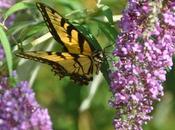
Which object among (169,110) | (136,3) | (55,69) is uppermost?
(136,3)

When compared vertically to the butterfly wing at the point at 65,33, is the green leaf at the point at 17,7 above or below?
above

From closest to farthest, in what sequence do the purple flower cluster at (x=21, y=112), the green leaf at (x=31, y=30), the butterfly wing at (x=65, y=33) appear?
the purple flower cluster at (x=21, y=112)
the butterfly wing at (x=65, y=33)
the green leaf at (x=31, y=30)

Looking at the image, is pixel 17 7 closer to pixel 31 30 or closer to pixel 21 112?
pixel 31 30

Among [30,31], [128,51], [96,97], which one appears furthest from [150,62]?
[96,97]

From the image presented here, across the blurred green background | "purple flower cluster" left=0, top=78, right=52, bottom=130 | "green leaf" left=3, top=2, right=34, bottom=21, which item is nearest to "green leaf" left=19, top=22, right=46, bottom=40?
"green leaf" left=3, top=2, right=34, bottom=21

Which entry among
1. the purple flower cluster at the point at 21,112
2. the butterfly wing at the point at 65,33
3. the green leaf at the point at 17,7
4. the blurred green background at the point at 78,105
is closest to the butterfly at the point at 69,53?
the butterfly wing at the point at 65,33

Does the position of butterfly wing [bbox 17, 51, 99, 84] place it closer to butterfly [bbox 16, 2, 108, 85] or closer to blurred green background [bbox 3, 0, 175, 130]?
butterfly [bbox 16, 2, 108, 85]

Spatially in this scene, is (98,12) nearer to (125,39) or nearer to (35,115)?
(125,39)

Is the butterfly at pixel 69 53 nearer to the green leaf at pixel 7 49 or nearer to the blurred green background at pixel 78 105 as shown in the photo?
the green leaf at pixel 7 49

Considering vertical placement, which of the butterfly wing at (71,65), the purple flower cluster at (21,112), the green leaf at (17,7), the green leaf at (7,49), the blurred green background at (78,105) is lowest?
the blurred green background at (78,105)
